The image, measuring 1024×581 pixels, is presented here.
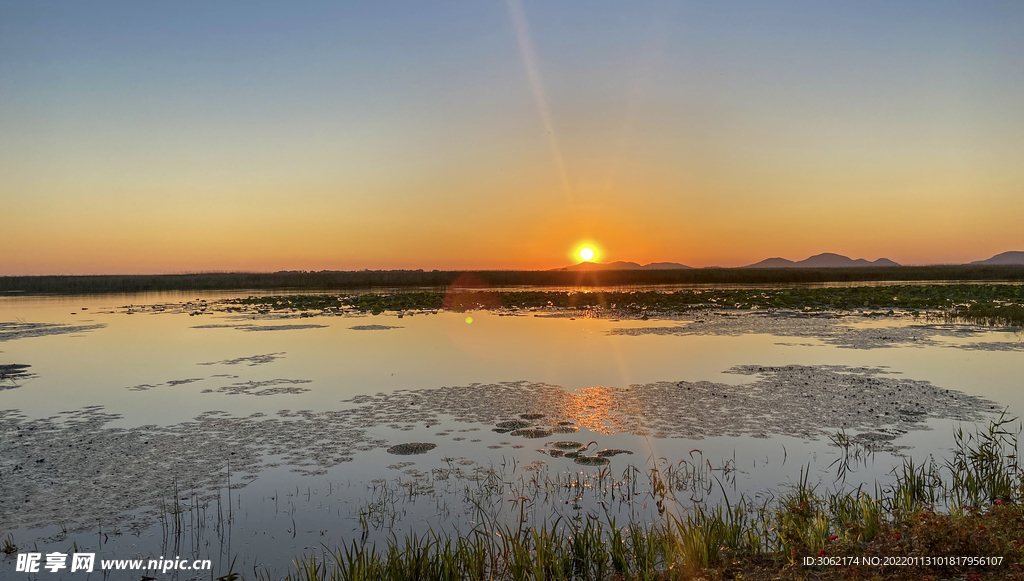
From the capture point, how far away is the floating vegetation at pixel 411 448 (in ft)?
27.2

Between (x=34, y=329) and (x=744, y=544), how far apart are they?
2901 centimetres

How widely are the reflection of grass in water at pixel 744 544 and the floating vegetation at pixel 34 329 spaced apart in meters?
23.7

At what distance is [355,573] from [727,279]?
72.8 meters

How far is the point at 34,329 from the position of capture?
79.2 feet

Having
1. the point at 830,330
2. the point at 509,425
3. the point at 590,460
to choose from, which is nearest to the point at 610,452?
the point at 590,460

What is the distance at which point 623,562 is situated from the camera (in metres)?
4.79

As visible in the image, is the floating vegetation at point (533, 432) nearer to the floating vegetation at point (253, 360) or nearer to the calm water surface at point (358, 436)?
the calm water surface at point (358, 436)

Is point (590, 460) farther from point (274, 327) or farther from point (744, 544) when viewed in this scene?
point (274, 327)

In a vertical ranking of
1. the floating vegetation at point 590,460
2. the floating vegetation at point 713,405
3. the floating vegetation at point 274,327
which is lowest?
the floating vegetation at point 590,460

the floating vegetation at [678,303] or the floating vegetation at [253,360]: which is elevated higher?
the floating vegetation at [678,303]

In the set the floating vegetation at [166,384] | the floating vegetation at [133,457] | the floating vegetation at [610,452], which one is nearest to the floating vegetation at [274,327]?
the floating vegetation at [166,384]

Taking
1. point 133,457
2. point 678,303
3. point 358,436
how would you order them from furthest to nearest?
point 678,303, point 358,436, point 133,457

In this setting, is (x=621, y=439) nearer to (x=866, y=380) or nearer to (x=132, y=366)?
(x=866, y=380)

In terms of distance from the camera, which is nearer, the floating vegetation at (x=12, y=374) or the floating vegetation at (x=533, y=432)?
the floating vegetation at (x=533, y=432)
